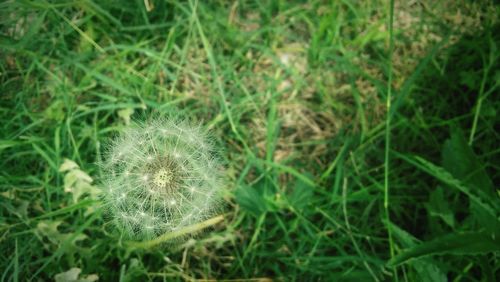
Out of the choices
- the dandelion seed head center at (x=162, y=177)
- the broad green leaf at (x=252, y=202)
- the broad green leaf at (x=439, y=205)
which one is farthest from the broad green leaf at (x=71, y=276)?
the broad green leaf at (x=439, y=205)

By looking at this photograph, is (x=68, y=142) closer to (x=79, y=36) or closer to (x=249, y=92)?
(x=79, y=36)

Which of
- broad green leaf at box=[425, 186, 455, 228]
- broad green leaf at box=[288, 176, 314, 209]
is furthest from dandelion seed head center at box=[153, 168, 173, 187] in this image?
broad green leaf at box=[425, 186, 455, 228]

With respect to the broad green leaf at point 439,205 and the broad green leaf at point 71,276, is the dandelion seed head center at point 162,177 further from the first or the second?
the broad green leaf at point 439,205

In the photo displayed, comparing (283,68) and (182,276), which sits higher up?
(283,68)

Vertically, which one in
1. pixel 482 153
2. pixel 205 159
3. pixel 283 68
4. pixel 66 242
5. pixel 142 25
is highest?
pixel 142 25

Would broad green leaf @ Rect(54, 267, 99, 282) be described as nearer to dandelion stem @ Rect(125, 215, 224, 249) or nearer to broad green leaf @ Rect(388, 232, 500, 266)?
dandelion stem @ Rect(125, 215, 224, 249)

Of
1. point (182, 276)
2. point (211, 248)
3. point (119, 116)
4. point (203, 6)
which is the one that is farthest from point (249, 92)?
point (182, 276)

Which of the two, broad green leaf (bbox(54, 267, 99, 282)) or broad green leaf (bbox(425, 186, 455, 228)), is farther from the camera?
broad green leaf (bbox(425, 186, 455, 228))
